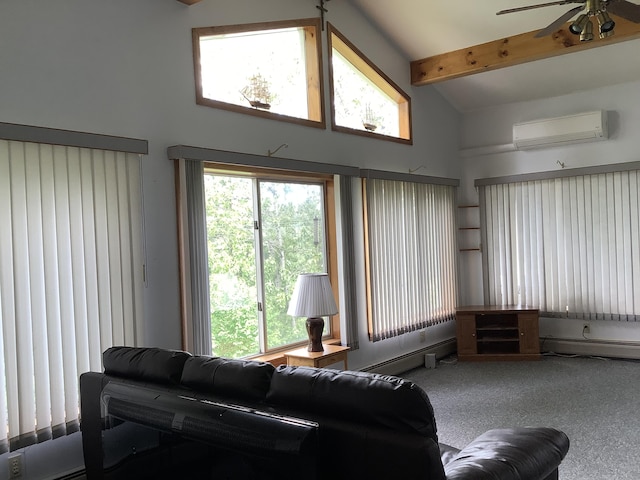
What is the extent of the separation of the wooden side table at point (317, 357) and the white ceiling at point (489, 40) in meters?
3.17

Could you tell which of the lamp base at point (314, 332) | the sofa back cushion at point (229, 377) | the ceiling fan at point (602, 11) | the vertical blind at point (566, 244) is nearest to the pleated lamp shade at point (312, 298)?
the lamp base at point (314, 332)

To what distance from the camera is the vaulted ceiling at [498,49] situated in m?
4.79

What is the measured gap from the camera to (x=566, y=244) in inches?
239

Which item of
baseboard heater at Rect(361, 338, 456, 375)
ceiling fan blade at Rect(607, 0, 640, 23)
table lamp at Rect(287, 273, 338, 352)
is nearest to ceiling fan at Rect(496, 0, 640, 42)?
ceiling fan blade at Rect(607, 0, 640, 23)

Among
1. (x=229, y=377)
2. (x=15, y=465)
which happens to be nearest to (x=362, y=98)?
(x=229, y=377)

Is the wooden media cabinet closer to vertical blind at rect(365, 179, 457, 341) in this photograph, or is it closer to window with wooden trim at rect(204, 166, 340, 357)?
vertical blind at rect(365, 179, 457, 341)

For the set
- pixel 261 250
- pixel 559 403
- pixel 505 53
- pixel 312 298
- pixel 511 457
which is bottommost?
pixel 559 403

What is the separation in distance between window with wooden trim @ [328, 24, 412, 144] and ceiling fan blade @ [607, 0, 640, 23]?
93.1 inches

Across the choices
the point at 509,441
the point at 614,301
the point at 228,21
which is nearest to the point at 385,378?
the point at 509,441

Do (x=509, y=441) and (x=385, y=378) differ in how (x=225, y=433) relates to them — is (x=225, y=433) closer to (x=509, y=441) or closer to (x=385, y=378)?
(x=385, y=378)

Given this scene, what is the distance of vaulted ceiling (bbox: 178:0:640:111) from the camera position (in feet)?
15.7

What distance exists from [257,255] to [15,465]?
7.22 feet

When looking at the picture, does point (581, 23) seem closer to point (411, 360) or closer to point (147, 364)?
point (147, 364)

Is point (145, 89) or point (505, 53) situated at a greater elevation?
point (505, 53)
